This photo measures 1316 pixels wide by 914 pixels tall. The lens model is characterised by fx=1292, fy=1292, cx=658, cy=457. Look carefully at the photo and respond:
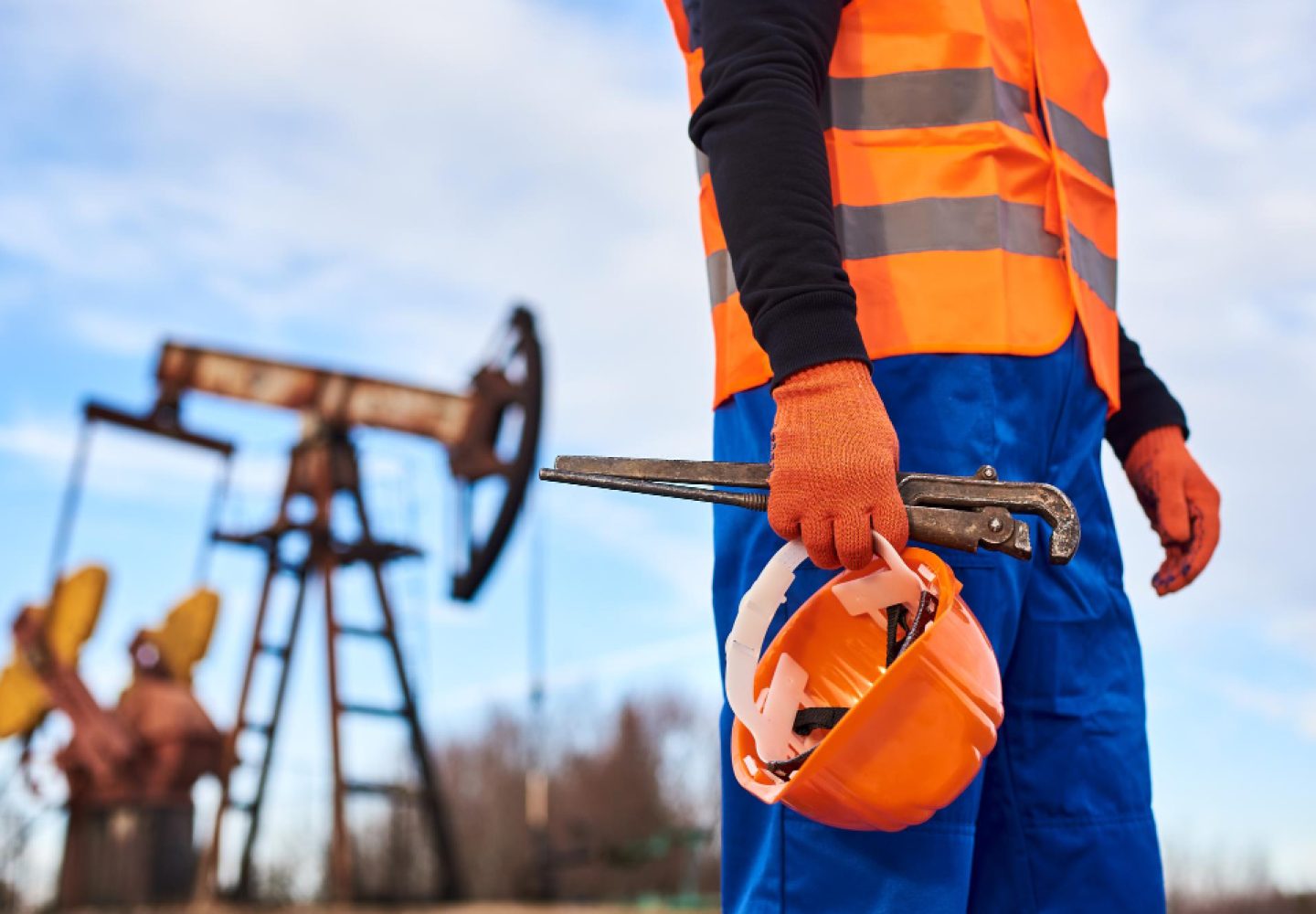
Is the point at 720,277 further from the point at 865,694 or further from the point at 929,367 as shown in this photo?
the point at 865,694

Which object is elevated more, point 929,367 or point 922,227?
point 922,227

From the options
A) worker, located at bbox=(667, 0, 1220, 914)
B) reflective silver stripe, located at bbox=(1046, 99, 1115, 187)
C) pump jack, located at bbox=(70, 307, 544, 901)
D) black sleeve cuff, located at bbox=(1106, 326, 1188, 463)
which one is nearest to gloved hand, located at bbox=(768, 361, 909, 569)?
worker, located at bbox=(667, 0, 1220, 914)

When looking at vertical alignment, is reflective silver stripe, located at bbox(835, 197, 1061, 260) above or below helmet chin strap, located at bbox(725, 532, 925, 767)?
above

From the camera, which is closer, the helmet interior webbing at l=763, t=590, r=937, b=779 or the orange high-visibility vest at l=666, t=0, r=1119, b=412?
the helmet interior webbing at l=763, t=590, r=937, b=779

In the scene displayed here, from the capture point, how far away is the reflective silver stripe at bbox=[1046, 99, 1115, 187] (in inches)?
74.7

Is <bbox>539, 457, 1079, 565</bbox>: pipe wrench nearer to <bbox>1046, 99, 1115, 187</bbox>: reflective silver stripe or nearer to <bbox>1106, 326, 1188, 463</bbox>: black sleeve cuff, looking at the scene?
<bbox>1046, 99, 1115, 187</bbox>: reflective silver stripe

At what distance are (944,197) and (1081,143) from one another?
0.41 meters

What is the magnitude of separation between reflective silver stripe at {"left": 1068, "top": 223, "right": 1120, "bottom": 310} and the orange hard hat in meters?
0.63

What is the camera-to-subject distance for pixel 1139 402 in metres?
2.23

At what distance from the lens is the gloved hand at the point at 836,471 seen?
55.0 inches

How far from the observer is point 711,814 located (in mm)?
21922

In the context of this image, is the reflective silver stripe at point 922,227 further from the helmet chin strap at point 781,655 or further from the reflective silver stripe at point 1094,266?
the helmet chin strap at point 781,655

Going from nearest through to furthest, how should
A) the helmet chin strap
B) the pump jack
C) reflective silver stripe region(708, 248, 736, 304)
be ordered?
1. the helmet chin strap
2. reflective silver stripe region(708, 248, 736, 304)
3. the pump jack

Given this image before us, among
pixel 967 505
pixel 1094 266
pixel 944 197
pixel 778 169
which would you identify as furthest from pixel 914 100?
pixel 967 505
